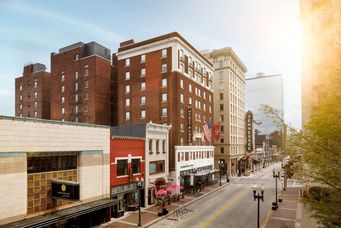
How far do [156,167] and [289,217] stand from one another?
18.3 m

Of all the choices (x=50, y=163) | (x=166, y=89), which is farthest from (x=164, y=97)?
(x=50, y=163)

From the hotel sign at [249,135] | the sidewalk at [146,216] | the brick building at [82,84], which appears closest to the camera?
the sidewalk at [146,216]

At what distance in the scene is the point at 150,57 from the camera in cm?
4634

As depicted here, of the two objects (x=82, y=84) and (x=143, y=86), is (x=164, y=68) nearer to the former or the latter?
(x=143, y=86)

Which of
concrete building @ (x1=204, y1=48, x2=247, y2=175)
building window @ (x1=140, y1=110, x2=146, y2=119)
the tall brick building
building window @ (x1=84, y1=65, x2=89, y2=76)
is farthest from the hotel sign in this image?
building window @ (x1=84, y1=65, x2=89, y2=76)

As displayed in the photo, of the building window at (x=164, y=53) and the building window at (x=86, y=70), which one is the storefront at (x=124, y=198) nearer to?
the building window at (x=164, y=53)

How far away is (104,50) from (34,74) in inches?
958

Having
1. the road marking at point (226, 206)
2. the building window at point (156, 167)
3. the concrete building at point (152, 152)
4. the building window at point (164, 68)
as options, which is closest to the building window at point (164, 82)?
the building window at point (164, 68)

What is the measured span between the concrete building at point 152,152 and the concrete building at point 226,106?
105ft

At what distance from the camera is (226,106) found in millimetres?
70062

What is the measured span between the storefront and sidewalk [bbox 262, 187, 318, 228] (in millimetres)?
15247

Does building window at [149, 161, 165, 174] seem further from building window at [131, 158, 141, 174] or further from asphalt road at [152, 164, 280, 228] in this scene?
asphalt road at [152, 164, 280, 228]

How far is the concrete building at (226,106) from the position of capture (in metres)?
68.5

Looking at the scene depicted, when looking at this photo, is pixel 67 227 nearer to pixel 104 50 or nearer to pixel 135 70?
pixel 135 70
